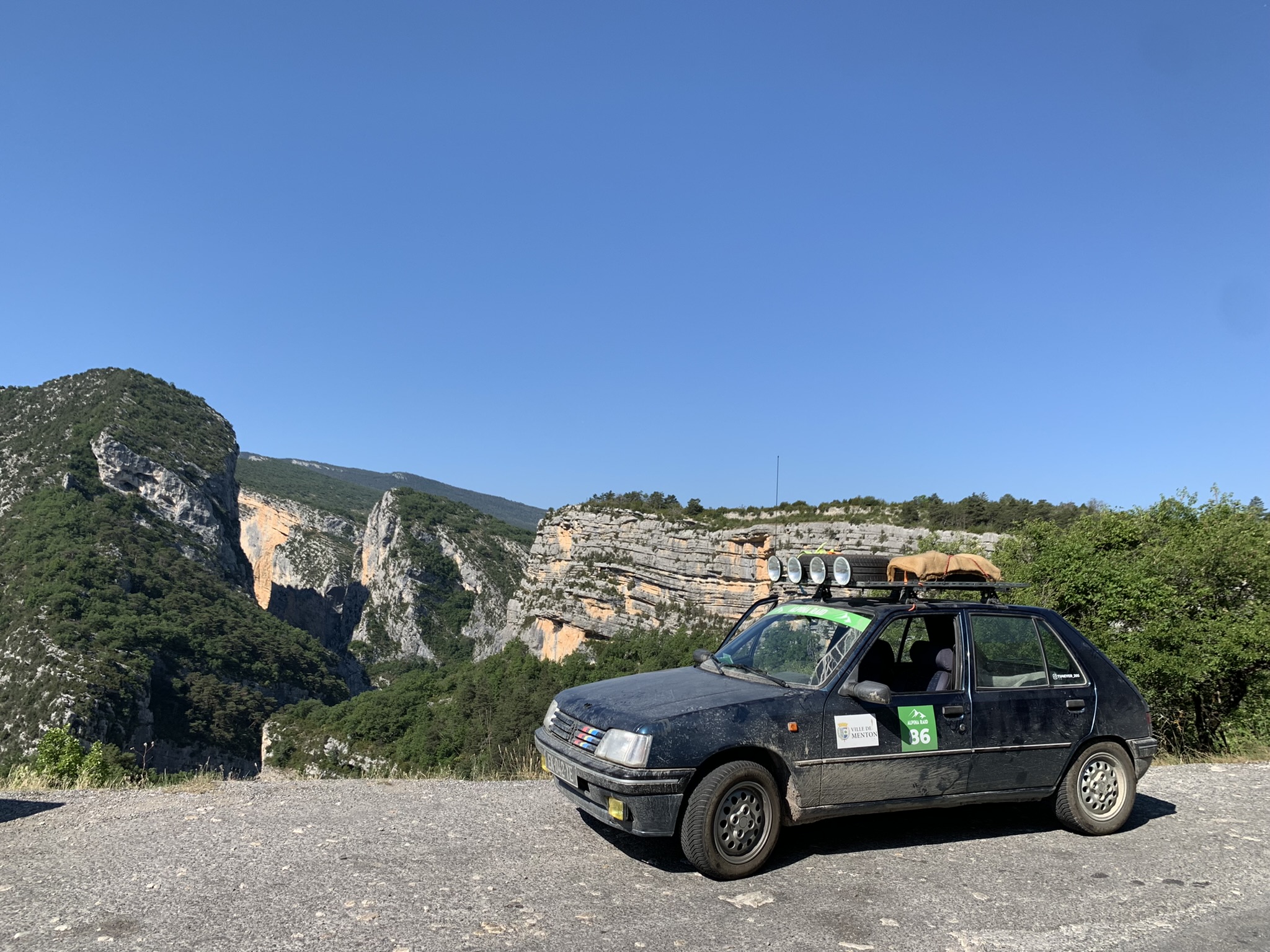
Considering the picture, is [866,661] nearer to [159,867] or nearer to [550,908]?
[550,908]

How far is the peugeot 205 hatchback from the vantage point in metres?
4.62

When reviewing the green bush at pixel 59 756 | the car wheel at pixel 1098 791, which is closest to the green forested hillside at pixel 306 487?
the green bush at pixel 59 756

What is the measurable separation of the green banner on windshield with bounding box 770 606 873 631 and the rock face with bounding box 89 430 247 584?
89166 millimetres

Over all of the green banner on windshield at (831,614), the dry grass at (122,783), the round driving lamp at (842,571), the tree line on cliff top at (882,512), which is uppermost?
the tree line on cliff top at (882,512)

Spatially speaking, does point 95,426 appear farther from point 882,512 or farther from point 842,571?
point 842,571

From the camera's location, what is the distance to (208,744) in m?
52.7

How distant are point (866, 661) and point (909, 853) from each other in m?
1.28

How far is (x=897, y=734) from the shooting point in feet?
17.0

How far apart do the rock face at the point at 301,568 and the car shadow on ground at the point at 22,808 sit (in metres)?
111

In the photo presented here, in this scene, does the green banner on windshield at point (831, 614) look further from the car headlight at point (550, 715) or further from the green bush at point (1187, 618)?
the green bush at point (1187, 618)

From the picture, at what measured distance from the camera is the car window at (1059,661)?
591cm

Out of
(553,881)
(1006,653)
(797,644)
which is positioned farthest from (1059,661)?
(553,881)

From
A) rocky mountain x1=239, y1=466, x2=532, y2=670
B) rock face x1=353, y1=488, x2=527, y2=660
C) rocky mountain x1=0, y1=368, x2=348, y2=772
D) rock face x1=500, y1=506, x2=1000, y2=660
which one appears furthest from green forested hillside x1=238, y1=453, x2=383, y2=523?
rock face x1=500, y1=506, x2=1000, y2=660

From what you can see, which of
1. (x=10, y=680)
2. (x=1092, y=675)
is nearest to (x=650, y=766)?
(x=1092, y=675)
